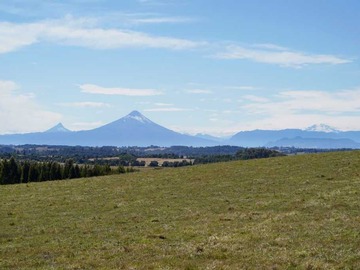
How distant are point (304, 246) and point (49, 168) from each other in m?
74.9

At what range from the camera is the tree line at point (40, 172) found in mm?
82750

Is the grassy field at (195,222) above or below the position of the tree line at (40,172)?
above

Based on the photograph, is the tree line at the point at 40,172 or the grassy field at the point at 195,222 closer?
the grassy field at the point at 195,222

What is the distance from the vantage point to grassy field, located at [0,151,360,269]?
664 inches

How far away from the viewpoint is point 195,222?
2445 cm

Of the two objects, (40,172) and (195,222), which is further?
(40,172)

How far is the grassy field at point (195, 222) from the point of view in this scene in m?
16.9

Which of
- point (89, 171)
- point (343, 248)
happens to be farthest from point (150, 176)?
point (89, 171)

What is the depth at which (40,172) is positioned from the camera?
85000mm

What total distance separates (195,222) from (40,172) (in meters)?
66.2

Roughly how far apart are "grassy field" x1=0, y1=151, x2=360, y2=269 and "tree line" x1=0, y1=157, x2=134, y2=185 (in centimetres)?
3941

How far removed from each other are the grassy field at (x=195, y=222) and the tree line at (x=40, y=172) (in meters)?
39.4

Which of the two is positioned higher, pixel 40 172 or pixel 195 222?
pixel 195 222

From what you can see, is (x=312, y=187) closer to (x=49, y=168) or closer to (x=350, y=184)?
(x=350, y=184)
